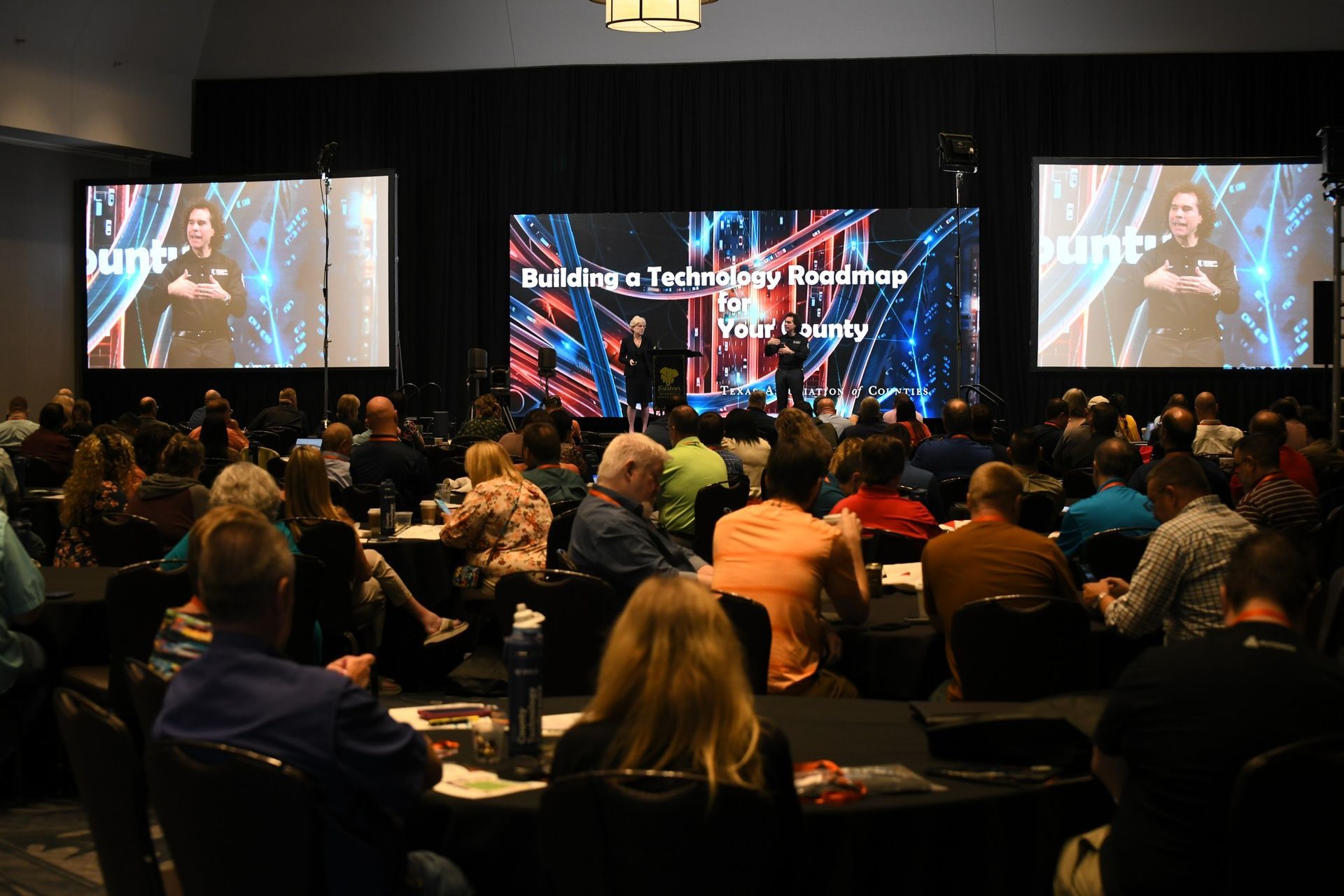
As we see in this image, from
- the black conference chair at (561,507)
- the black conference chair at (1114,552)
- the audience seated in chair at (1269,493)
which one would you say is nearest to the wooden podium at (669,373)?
the black conference chair at (561,507)

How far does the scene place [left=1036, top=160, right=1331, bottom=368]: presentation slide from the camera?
603 inches

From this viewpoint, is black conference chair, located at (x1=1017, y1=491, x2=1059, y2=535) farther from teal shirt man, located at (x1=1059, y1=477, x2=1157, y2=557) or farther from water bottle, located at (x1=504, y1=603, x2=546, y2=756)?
water bottle, located at (x1=504, y1=603, x2=546, y2=756)

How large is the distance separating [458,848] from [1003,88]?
15468mm

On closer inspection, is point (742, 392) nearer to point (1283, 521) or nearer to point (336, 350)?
point (336, 350)

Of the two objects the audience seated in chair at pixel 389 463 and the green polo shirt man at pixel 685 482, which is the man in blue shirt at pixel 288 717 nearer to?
the green polo shirt man at pixel 685 482

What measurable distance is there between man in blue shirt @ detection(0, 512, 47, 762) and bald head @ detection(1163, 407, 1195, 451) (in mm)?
5325

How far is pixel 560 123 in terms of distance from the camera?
55.3 feet

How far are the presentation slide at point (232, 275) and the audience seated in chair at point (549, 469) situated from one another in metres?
9.80

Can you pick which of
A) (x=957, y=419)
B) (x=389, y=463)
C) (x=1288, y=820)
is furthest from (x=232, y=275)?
(x=1288, y=820)

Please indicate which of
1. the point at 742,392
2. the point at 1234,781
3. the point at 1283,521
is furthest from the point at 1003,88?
the point at 1234,781

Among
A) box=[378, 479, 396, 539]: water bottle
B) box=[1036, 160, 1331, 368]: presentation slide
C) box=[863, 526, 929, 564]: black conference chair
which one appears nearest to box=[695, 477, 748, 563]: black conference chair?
box=[863, 526, 929, 564]: black conference chair

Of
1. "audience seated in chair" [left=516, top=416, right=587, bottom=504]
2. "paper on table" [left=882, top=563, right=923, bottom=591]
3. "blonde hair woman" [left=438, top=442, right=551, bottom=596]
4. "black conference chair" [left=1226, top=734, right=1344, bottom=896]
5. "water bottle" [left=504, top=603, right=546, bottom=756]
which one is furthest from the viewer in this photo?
"audience seated in chair" [left=516, top=416, right=587, bottom=504]

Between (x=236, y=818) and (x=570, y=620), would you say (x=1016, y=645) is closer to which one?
(x=570, y=620)

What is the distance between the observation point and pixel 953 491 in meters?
7.58
